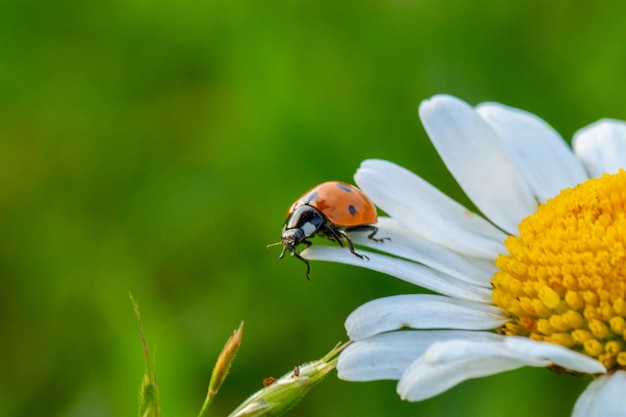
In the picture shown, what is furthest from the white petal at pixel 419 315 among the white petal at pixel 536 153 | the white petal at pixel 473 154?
the white petal at pixel 536 153

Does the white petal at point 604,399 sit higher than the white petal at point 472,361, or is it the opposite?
the white petal at point 472,361

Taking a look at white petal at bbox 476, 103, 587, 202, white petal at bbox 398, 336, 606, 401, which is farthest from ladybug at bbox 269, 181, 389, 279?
white petal at bbox 398, 336, 606, 401

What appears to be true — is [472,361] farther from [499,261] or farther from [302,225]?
[302,225]

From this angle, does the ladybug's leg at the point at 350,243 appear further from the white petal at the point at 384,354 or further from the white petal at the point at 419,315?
the white petal at the point at 384,354

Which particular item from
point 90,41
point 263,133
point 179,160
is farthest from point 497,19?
point 90,41

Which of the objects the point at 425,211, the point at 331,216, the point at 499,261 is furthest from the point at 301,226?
the point at 499,261

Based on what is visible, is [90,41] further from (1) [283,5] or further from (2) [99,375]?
(2) [99,375]

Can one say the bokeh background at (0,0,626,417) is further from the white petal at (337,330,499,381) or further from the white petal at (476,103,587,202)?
the white petal at (337,330,499,381)
